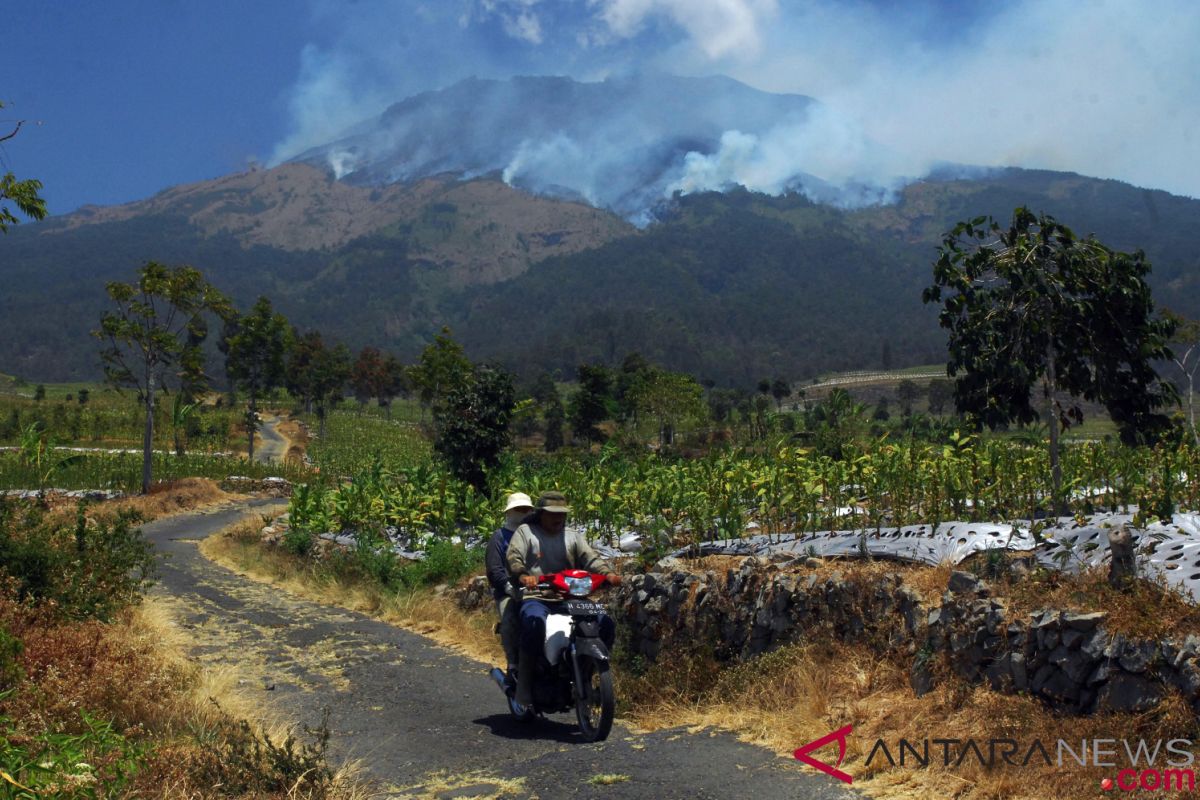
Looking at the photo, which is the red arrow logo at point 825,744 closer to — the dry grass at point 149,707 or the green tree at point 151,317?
the dry grass at point 149,707

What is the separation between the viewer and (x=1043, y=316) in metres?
10.2

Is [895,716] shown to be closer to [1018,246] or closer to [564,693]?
[564,693]

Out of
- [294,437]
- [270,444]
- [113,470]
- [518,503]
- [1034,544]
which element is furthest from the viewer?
[294,437]

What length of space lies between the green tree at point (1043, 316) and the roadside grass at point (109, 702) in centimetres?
840

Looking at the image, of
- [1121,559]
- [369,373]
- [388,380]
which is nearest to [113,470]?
[1121,559]

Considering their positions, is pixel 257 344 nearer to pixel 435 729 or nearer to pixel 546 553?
pixel 435 729

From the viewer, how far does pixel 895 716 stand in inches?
241

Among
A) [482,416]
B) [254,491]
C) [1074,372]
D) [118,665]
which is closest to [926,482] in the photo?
[1074,372]

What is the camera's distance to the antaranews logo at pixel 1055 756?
15.2 feet

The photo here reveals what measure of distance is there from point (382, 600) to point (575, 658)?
7.24m

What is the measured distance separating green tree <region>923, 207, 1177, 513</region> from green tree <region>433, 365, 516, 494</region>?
13.1 meters

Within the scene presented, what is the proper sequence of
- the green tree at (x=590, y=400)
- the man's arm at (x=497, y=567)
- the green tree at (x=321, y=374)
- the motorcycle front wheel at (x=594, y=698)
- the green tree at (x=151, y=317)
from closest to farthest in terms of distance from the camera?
the motorcycle front wheel at (x=594, y=698) < the man's arm at (x=497, y=567) < the green tree at (x=151, y=317) < the green tree at (x=590, y=400) < the green tree at (x=321, y=374)

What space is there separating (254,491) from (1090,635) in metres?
36.4

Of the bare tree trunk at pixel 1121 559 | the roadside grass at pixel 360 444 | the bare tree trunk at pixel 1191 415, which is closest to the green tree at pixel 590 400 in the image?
the roadside grass at pixel 360 444
